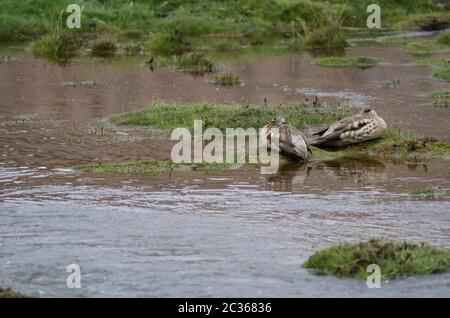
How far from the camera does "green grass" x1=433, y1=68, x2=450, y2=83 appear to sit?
77.2 feet

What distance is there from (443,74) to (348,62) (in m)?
3.93

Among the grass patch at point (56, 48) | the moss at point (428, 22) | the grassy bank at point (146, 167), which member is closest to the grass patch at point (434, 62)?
the grass patch at point (56, 48)

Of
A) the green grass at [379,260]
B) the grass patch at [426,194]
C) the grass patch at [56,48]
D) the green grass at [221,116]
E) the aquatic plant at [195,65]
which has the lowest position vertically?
the green grass at [379,260]

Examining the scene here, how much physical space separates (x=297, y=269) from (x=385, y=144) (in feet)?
20.0

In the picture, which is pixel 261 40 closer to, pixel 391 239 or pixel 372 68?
pixel 372 68

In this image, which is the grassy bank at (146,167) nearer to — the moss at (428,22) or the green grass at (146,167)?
the green grass at (146,167)

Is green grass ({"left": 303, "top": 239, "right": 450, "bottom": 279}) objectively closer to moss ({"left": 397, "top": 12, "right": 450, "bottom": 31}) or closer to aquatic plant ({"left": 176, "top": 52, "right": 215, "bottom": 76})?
aquatic plant ({"left": 176, "top": 52, "right": 215, "bottom": 76})

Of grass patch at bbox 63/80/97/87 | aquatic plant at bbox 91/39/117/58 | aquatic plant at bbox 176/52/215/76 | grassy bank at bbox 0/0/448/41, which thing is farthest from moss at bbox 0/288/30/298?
grassy bank at bbox 0/0/448/41

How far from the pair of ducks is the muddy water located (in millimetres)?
291

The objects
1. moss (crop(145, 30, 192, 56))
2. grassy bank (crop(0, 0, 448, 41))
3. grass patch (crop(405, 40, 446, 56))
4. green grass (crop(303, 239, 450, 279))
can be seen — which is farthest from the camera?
grassy bank (crop(0, 0, 448, 41))

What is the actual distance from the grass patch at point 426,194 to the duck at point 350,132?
8.46 ft

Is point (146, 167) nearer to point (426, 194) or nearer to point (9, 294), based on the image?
point (426, 194)

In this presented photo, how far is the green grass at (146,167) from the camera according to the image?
45.9 feet
